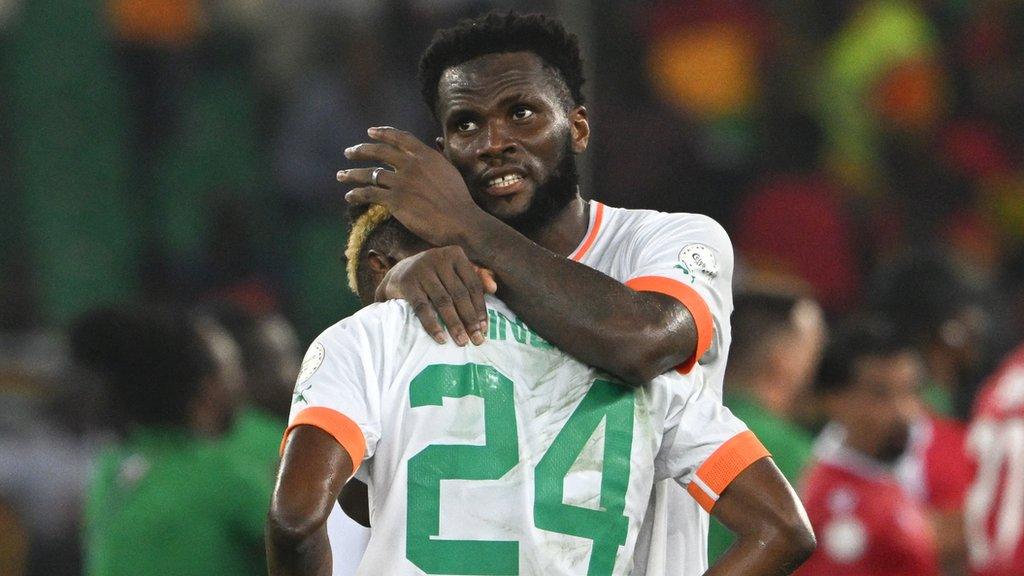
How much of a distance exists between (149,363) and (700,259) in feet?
7.49

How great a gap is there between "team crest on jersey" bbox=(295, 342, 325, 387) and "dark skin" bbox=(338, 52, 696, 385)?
0.17 metres

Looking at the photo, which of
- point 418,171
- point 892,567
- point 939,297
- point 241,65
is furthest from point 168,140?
point 418,171

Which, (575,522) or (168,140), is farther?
(168,140)

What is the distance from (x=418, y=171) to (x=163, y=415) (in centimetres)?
205

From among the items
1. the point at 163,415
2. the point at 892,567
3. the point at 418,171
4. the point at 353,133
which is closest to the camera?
the point at 418,171

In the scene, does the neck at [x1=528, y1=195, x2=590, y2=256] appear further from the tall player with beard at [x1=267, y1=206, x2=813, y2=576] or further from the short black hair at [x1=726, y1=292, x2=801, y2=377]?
the short black hair at [x1=726, y1=292, x2=801, y2=377]

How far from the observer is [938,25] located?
369 inches

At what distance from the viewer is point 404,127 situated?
28.8 ft

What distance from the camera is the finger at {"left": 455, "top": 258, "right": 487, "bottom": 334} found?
7.94ft

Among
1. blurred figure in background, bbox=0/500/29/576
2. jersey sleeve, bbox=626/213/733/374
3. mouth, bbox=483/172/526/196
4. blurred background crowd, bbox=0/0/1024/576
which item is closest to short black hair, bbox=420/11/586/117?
mouth, bbox=483/172/526/196

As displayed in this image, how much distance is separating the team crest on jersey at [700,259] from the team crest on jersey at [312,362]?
668mm

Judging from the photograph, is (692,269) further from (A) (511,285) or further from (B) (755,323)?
(B) (755,323)

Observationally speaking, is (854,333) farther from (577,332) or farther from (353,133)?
(353,133)

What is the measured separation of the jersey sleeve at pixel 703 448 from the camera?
2.43 metres
